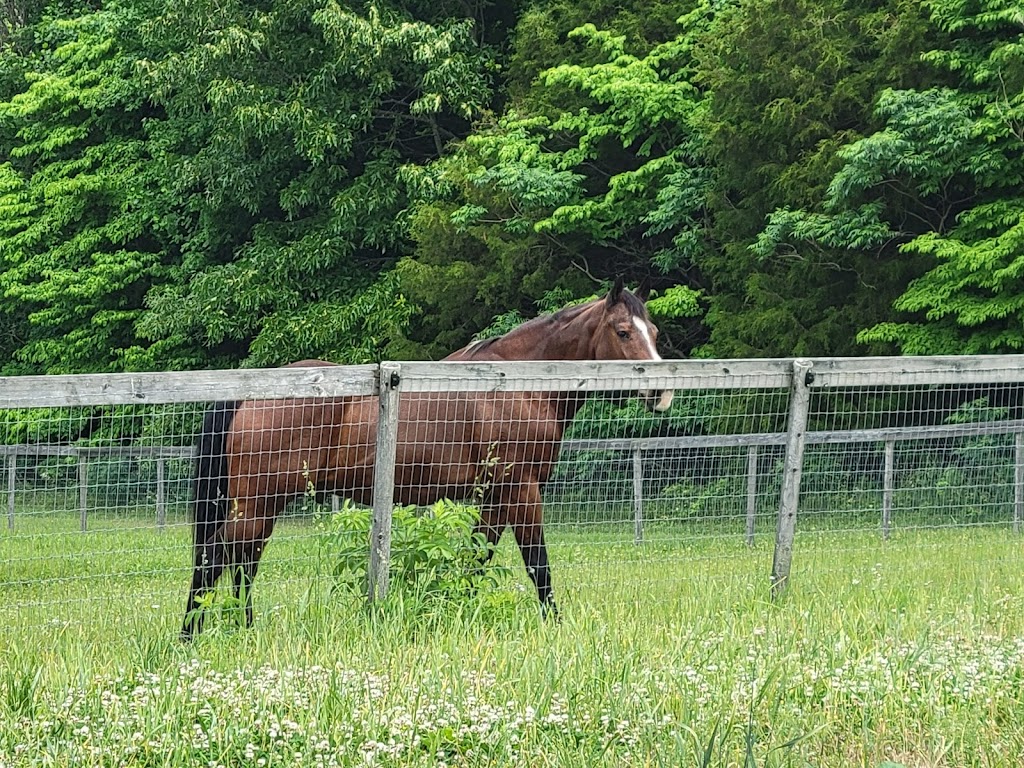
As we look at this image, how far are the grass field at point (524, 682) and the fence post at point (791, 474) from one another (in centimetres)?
45

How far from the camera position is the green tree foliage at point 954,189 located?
1548 cm

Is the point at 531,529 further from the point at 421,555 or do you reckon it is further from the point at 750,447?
the point at 750,447

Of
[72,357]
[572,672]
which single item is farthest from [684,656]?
[72,357]

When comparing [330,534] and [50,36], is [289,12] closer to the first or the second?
[50,36]

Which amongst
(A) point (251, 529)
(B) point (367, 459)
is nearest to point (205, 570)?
(A) point (251, 529)

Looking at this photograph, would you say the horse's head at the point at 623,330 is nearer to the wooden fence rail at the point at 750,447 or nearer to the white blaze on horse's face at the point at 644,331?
the white blaze on horse's face at the point at 644,331

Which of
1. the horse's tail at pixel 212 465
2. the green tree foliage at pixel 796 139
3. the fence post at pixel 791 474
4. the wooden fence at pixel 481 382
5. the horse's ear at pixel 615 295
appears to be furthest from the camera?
the green tree foliage at pixel 796 139

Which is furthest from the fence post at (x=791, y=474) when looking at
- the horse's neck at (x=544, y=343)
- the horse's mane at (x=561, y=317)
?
the horse's neck at (x=544, y=343)

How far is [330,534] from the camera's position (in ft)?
19.6

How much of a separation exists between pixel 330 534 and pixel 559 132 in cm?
1618

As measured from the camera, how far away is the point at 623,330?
7.58 meters

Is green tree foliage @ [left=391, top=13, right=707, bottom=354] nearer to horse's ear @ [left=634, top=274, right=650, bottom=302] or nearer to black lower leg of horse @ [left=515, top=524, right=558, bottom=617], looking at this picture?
horse's ear @ [left=634, top=274, right=650, bottom=302]

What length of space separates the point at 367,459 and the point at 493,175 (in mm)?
13874

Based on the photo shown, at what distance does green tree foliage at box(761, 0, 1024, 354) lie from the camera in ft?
50.8
